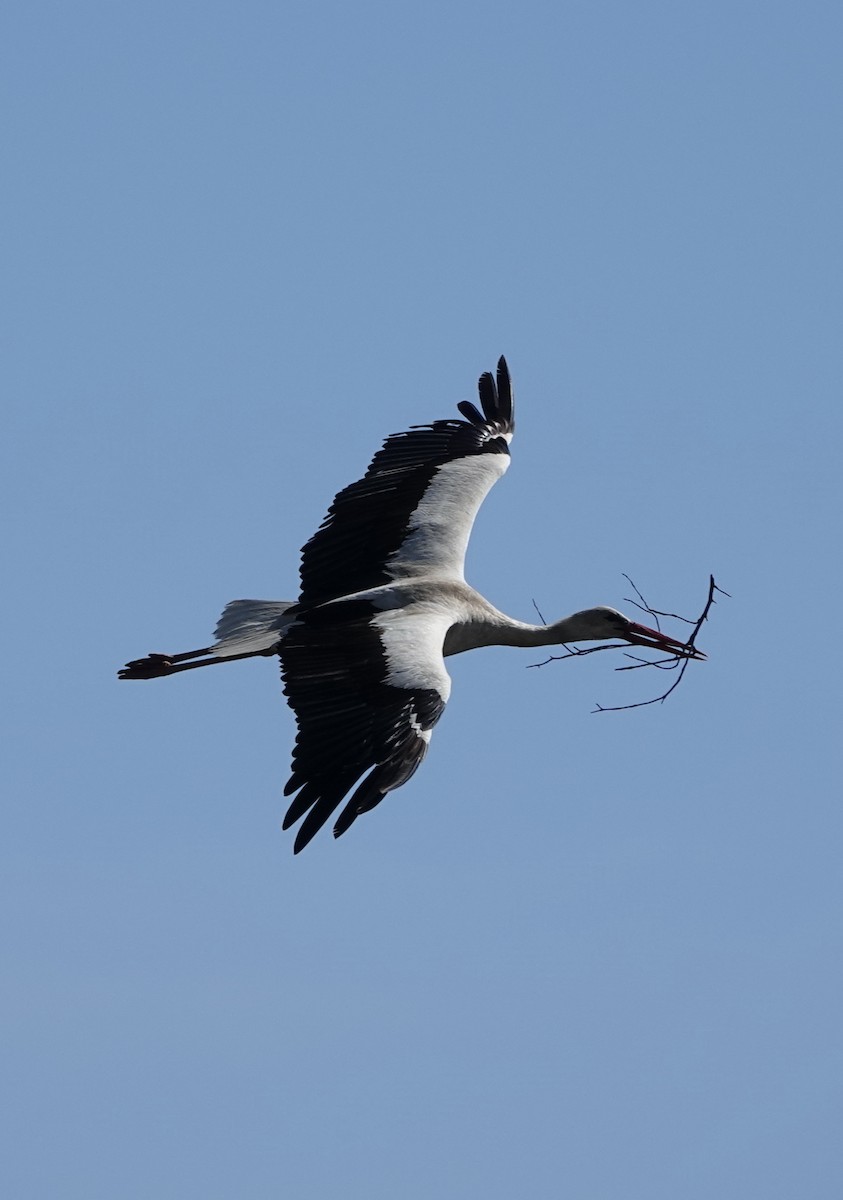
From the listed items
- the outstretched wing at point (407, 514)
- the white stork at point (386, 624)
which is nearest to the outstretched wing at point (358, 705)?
the white stork at point (386, 624)

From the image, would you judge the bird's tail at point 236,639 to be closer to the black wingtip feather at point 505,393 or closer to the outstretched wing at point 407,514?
the outstretched wing at point 407,514

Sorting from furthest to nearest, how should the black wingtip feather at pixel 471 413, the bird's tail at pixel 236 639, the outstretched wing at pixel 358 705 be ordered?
the black wingtip feather at pixel 471 413 < the bird's tail at pixel 236 639 < the outstretched wing at pixel 358 705

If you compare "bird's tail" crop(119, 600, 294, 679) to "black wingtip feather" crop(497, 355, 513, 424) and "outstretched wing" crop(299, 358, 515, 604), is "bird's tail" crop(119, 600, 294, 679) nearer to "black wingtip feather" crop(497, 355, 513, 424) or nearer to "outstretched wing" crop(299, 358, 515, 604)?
"outstretched wing" crop(299, 358, 515, 604)

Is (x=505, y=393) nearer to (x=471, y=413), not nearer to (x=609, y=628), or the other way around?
(x=471, y=413)

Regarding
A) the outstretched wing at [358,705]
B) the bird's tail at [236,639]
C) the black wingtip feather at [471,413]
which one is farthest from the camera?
the black wingtip feather at [471,413]

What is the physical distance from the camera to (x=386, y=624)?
34.2 feet

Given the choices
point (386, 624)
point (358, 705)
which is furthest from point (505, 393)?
point (358, 705)

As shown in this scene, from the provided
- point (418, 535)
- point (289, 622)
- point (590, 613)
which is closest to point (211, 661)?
point (289, 622)

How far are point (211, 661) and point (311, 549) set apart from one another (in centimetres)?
88

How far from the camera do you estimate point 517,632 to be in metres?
11.6

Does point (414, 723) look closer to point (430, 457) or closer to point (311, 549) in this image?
point (311, 549)

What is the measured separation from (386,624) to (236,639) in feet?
4.00

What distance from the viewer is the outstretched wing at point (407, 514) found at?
455 inches

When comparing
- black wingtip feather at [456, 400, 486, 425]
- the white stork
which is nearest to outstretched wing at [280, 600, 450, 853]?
the white stork
